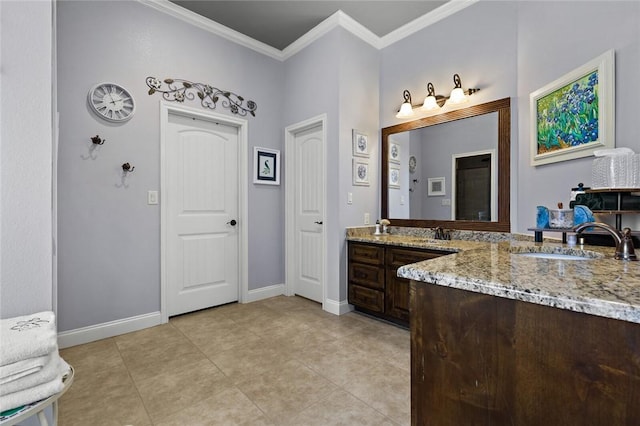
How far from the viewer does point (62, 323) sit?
7.56ft

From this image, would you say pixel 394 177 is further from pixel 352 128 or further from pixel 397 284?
pixel 397 284

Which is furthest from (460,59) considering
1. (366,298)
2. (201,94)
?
(201,94)

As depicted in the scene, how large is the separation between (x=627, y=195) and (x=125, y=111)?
351cm

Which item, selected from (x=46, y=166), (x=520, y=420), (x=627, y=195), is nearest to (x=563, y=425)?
(x=520, y=420)

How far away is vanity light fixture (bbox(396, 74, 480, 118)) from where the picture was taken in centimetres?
269

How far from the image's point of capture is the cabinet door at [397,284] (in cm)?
256

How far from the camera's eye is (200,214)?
122 inches

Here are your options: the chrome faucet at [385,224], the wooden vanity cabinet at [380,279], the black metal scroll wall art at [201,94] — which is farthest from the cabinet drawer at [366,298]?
the black metal scroll wall art at [201,94]

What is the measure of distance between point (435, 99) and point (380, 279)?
183 centimetres

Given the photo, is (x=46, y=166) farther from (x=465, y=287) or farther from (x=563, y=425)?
(x=563, y=425)

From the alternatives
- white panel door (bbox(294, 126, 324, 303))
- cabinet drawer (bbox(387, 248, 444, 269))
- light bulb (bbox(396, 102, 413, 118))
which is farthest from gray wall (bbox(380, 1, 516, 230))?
white panel door (bbox(294, 126, 324, 303))

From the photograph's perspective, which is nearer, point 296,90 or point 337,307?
point 337,307

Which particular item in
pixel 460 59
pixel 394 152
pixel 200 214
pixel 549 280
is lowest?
pixel 549 280

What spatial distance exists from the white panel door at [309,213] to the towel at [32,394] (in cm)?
253
